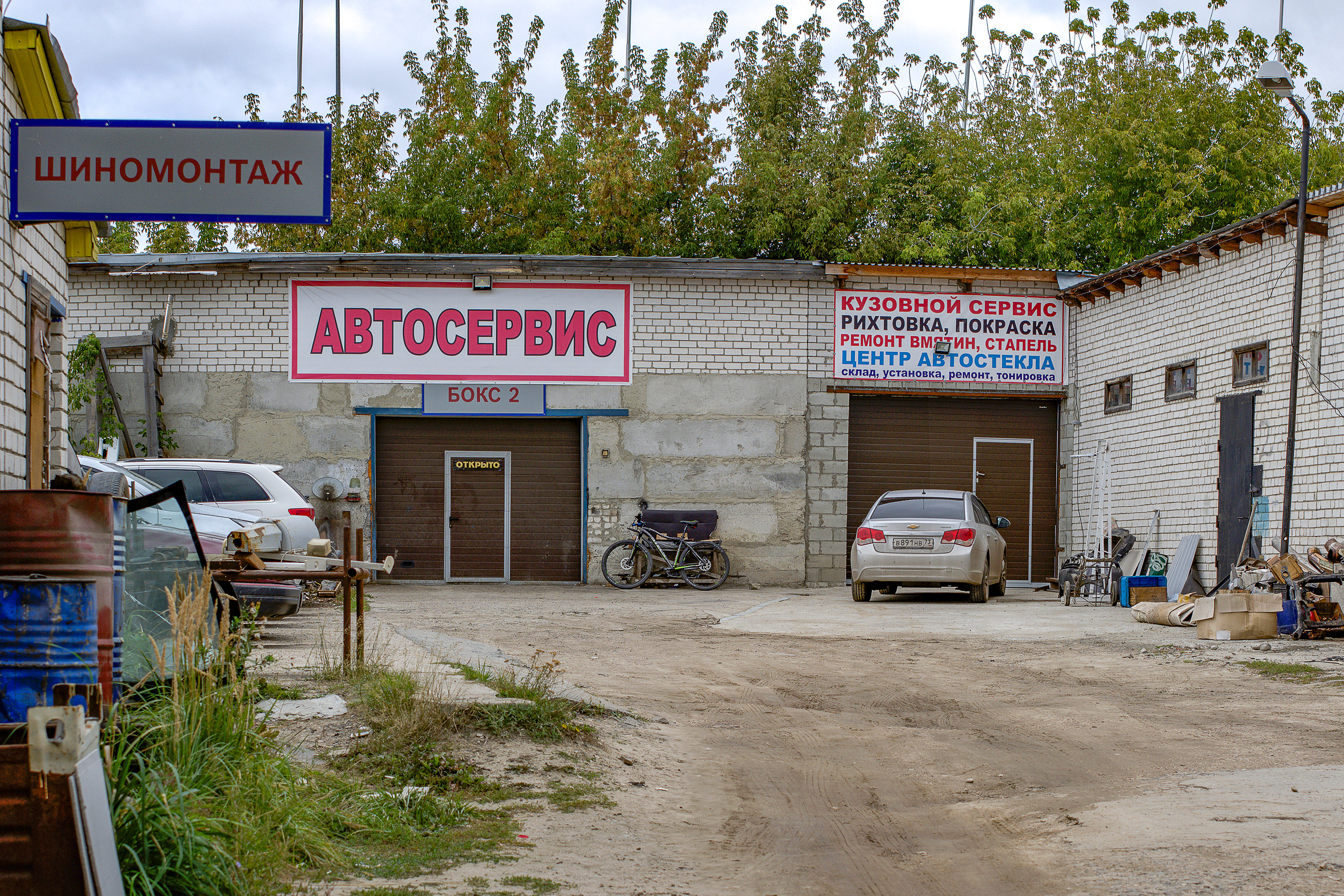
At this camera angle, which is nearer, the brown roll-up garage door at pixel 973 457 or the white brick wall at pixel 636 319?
the white brick wall at pixel 636 319

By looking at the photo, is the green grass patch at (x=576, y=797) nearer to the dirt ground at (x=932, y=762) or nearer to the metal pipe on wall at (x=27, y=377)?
the dirt ground at (x=932, y=762)

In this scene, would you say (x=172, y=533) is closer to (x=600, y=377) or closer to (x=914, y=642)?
(x=914, y=642)

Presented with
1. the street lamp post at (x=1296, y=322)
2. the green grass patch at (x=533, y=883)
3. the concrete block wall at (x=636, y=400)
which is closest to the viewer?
the green grass patch at (x=533, y=883)

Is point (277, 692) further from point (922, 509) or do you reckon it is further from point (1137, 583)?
point (1137, 583)

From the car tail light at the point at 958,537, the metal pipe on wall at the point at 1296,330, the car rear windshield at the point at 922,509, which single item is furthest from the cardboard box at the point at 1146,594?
the car rear windshield at the point at 922,509

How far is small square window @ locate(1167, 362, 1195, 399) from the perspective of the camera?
698 inches

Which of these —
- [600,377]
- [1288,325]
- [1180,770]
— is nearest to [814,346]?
[600,377]

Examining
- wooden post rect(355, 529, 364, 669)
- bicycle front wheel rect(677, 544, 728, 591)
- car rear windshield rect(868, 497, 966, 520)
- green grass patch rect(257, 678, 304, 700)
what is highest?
Answer: car rear windshield rect(868, 497, 966, 520)

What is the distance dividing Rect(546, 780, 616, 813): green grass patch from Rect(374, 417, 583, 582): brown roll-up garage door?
14855 millimetres

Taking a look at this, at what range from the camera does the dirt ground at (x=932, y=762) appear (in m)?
4.70

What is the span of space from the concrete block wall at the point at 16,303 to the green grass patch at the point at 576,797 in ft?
15.0

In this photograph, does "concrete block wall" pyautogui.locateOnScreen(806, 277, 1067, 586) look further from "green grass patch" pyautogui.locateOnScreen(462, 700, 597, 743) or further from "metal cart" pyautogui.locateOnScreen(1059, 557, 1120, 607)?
"green grass patch" pyautogui.locateOnScreen(462, 700, 597, 743)

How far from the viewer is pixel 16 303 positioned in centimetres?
843

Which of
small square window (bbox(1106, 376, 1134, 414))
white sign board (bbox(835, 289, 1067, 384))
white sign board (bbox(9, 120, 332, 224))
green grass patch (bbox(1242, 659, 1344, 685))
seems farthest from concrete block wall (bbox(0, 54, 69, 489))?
small square window (bbox(1106, 376, 1134, 414))
